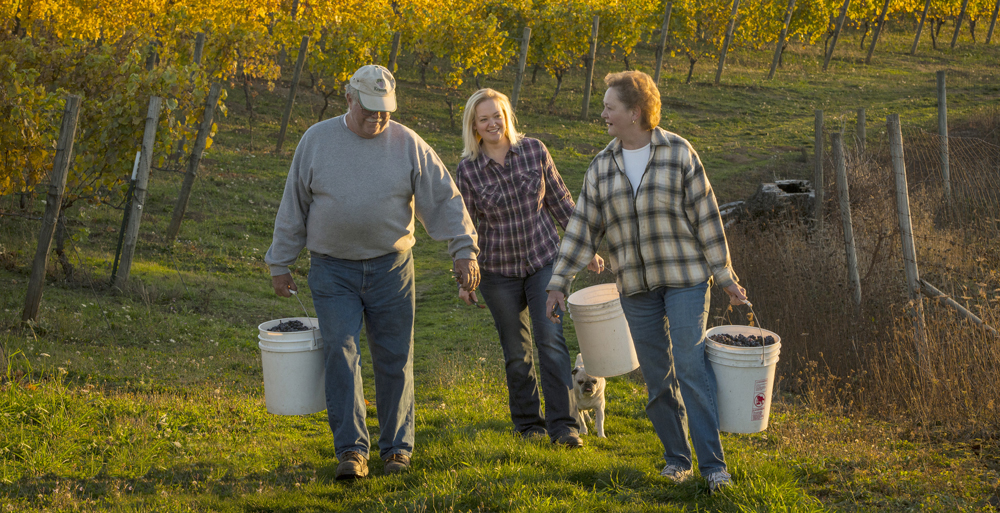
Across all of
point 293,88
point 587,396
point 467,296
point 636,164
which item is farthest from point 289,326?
point 293,88

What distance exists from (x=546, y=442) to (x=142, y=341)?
485 centimetres

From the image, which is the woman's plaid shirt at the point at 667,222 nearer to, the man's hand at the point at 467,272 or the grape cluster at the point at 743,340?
the grape cluster at the point at 743,340

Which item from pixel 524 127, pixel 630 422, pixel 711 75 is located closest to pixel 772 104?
pixel 711 75

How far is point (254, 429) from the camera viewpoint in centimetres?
473

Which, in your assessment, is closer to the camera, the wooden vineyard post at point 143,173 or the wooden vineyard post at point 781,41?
the wooden vineyard post at point 143,173

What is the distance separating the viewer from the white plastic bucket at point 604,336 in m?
4.08

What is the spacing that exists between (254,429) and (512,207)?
2.15 meters

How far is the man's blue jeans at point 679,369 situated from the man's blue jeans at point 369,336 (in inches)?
46.6

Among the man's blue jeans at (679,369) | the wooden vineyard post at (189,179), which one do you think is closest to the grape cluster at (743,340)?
the man's blue jeans at (679,369)

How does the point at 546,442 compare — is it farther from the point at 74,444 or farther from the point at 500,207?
the point at 74,444

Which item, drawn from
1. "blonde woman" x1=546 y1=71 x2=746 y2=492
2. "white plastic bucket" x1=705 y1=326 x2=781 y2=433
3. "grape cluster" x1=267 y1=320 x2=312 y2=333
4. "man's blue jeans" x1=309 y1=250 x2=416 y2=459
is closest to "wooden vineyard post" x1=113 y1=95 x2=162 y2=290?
"grape cluster" x1=267 y1=320 x2=312 y2=333

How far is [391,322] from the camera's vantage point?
3982mm

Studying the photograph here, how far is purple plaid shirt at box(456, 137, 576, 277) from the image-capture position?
4262 mm

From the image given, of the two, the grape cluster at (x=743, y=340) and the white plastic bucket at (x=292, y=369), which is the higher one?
the grape cluster at (x=743, y=340)
